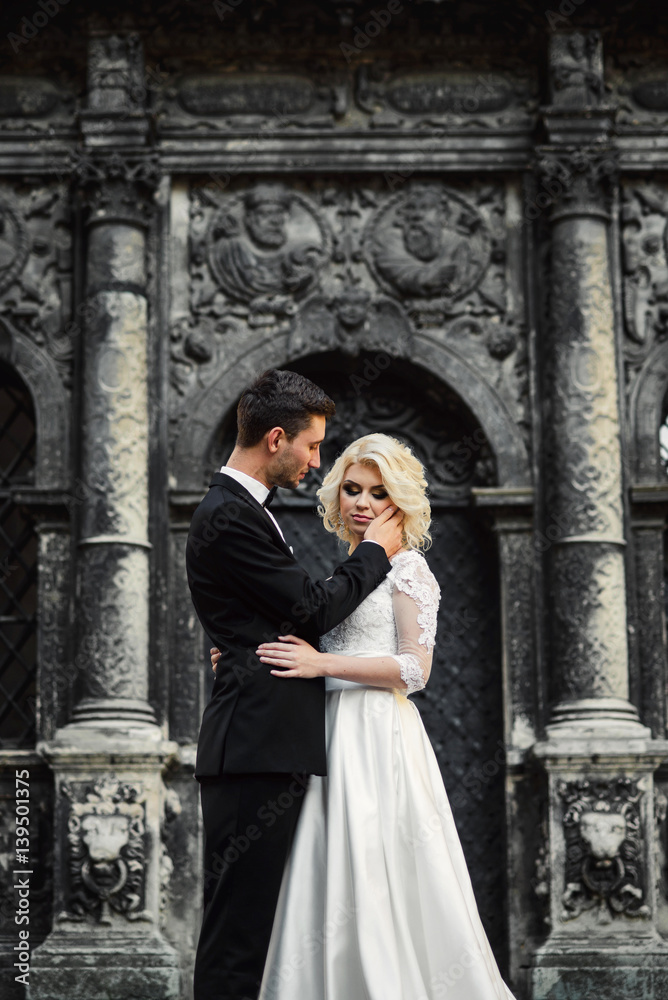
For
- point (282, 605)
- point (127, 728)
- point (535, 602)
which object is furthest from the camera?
point (535, 602)

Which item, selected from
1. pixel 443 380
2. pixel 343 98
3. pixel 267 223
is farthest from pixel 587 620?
pixel 343 98

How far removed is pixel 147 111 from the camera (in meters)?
9.67

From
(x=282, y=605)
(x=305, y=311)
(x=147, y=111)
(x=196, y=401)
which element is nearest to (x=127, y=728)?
(x=196, y=401)

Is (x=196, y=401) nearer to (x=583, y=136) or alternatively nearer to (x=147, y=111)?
(x=147, y=111)

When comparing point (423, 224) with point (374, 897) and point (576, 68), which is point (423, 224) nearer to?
point (576, 68)

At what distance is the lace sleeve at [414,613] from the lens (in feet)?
15.4

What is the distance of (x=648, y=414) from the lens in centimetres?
A: 968

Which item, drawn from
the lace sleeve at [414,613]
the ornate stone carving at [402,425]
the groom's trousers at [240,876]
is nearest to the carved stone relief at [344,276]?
the ornate stone carving at [402,425]

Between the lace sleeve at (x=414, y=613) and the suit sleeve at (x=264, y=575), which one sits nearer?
the suit sleeve at (x=264, y=575)

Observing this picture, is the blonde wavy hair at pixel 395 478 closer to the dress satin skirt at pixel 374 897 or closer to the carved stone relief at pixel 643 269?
the dress satin skirt at pixel 374 897

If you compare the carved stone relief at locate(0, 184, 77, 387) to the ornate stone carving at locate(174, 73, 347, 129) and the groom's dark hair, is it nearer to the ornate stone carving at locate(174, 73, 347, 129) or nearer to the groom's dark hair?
the ornate stone carving at locate(174, 73, 347, 129)

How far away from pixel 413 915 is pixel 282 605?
41.5 inches

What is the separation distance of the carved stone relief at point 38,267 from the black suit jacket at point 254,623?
5.57 metres

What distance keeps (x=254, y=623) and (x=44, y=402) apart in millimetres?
5636
